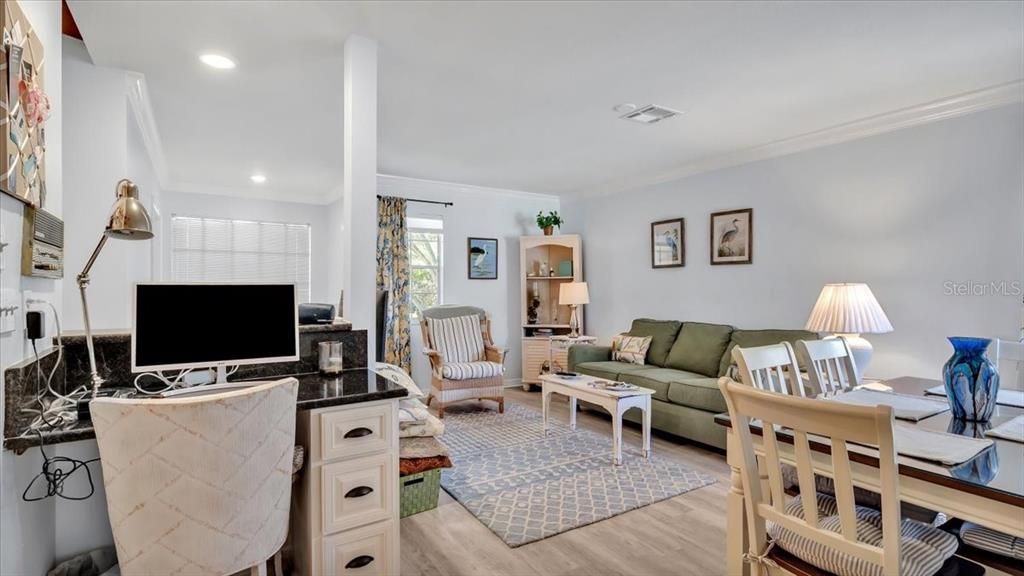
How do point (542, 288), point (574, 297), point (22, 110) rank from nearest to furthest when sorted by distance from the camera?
point (22, 110), point (574, 297), point (542, 288)

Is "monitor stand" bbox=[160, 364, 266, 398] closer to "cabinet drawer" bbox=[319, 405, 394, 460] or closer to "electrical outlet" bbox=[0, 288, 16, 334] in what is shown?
"cabinet drawer" bbox=[319, 405, 394, 460]

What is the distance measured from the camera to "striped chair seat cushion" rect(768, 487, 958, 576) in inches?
49.6

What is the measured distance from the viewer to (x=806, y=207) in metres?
4.09

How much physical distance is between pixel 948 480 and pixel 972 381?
2.25 feet

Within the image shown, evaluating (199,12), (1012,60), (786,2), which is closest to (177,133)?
(199,12)

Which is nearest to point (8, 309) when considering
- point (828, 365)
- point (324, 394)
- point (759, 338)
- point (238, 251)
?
point (324, 394)

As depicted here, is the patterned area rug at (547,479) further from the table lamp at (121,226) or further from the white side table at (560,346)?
the table lamp at (121,226)

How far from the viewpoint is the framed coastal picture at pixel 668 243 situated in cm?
510

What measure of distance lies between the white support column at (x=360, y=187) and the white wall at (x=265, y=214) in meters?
4.44

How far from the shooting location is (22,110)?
4.36 feet

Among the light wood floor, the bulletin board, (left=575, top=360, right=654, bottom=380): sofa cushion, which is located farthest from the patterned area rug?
the bulletin board

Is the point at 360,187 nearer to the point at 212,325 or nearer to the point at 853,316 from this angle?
the point at 212,325

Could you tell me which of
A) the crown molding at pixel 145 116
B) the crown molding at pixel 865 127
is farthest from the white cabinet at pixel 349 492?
the crown molding at pixel 865 127

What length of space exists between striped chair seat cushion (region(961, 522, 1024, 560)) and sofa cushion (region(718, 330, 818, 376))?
2.51 meters
